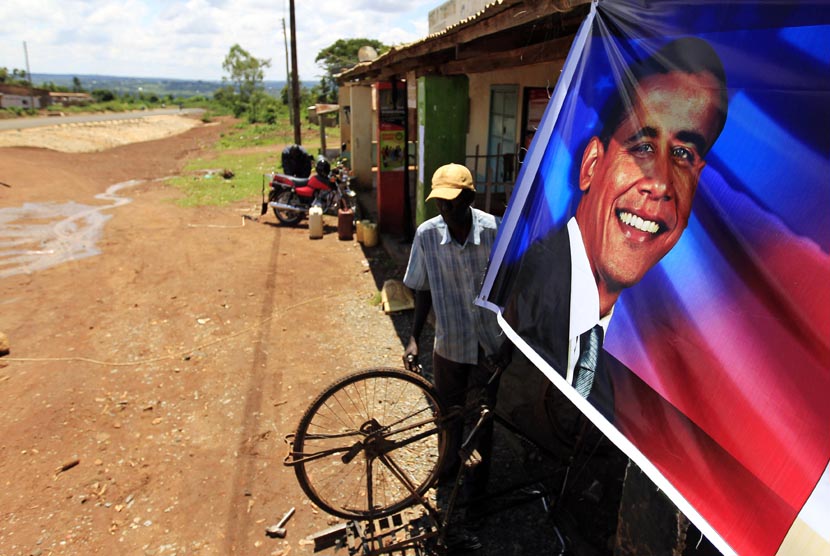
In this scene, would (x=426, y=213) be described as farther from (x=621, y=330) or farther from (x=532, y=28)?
(x=621, y=330)

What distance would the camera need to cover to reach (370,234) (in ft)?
31.5

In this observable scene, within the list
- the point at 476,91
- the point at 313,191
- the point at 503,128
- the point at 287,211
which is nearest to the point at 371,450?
the point at 503,128

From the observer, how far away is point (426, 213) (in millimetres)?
6840

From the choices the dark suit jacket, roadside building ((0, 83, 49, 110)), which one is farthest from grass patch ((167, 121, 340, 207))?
roadside building ((0, 83, 49, 110))

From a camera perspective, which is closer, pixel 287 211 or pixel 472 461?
pixel 472 461

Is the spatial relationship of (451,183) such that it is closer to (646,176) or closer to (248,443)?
(646,176)

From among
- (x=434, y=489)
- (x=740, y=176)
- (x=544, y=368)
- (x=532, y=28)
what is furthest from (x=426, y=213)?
(x=740, y=176)

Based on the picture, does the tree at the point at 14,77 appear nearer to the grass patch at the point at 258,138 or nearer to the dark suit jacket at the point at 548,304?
the grass patch at the point at 258,138

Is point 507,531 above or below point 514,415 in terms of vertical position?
below

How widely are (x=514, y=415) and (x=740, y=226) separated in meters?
3.07

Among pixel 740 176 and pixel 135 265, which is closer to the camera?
pixel 740 176

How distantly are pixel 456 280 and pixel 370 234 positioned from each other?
6.74 m

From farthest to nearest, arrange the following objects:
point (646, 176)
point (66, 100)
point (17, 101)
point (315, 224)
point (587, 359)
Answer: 1. point (66, 100)
2. point (17, 101)
3. point (315, 224)
4. point (587, 359)
5. point (646, 176)

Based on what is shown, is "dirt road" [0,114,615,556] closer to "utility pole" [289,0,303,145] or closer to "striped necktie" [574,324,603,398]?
"striped necktie" [574,324,603,398]
